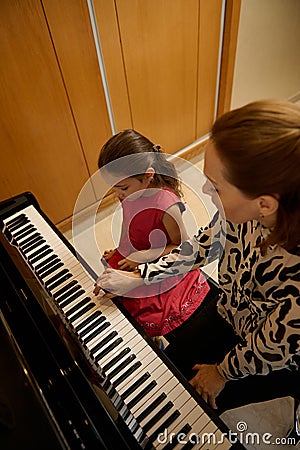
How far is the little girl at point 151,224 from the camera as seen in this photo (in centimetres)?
101

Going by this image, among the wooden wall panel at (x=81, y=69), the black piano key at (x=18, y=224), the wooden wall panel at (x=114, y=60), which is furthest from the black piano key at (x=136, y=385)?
the wooden wall panel at (x=114, y=60)

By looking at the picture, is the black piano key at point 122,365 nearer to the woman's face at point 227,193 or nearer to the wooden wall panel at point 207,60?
→ the woman's face at point 227,193

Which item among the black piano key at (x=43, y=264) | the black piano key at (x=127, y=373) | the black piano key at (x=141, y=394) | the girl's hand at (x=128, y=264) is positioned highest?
the black piano key at (x=43, y=264)

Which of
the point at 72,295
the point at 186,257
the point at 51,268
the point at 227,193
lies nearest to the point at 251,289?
the point at 186,257

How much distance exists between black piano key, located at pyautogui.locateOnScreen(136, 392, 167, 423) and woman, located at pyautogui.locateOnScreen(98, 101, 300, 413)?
167 millimetres

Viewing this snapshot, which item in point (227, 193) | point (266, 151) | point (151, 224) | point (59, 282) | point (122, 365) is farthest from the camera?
point (151, 224)

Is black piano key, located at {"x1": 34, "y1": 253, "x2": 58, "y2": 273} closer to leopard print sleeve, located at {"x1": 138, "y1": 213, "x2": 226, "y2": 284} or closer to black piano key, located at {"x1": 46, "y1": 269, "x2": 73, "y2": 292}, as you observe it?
black piano key, located at {"x1": 46, "y1": 269, "x2": 73, "y2": 292}

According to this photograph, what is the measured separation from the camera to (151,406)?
2.36ft

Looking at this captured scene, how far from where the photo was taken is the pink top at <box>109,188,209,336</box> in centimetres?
101

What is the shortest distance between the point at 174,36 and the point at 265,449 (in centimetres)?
201

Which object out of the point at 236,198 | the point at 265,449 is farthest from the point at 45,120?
the point at 265,449

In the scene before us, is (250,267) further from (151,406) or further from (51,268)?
(51,268)

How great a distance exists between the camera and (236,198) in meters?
0.67

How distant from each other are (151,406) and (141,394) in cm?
3
